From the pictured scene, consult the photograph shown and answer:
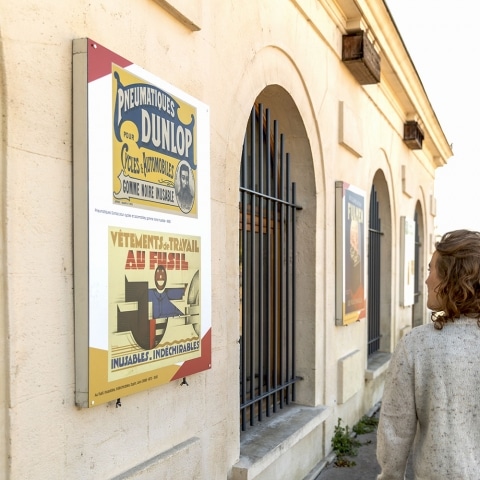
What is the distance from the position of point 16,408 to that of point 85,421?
0.42 meters

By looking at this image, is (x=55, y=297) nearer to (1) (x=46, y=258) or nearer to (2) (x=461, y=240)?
(1) (x=46, y=258)

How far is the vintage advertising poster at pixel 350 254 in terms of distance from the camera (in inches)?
245

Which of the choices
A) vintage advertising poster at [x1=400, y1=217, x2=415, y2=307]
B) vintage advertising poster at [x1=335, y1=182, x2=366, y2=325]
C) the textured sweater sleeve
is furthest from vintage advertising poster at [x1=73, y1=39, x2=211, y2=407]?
vintage advertising poster at [x1=400, y1=217, x2=415, y2=307]

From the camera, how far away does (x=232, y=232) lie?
153 inches

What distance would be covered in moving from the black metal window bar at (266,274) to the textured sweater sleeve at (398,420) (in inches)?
89.0

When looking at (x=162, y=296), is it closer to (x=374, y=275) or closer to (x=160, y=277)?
(x=160, y=277)

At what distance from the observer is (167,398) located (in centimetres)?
315

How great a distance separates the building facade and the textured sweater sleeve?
112 centimetres

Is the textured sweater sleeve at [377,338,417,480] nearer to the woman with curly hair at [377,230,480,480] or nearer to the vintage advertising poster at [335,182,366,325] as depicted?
the woman with curly hair at [377,230,480,480]

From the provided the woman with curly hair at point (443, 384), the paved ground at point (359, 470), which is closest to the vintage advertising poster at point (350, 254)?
the paved ground at point (359, 470)

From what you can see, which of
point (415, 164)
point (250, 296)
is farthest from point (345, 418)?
point (415, 164)

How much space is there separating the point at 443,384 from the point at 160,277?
1355 mm

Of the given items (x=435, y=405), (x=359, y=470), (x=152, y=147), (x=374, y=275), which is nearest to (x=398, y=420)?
(x=435, y=405)

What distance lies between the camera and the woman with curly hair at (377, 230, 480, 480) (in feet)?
6.95
